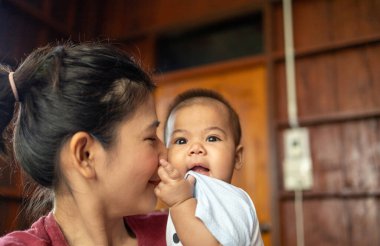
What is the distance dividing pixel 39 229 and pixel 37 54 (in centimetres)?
42

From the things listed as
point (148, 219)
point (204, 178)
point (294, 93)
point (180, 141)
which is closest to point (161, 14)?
point (294, 93)

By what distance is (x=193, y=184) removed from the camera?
0.94 m

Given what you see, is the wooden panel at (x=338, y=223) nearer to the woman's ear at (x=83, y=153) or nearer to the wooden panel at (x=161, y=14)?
the wooden panel at (x=161, y=14)

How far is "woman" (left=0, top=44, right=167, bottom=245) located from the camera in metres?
0.91

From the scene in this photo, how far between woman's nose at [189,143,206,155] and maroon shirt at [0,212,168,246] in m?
0.23

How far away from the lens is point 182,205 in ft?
2.85

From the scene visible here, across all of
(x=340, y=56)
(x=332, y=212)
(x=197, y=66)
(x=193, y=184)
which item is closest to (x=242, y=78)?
(x=197, y=66)

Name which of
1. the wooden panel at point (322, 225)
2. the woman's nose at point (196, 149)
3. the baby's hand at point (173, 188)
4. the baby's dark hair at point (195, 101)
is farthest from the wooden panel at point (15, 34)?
the wooden panel at point (322, 225)

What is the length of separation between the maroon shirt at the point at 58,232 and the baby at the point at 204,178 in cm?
7

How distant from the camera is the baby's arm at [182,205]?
828 millimetres

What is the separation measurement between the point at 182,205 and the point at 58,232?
304 mm

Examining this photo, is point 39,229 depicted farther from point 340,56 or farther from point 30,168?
point 340,56

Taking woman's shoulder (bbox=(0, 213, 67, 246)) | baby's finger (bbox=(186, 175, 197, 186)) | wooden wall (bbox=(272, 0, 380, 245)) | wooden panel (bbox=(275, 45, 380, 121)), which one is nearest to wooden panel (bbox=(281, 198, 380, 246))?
wooden wall (bbox=(272, 0, 380, 245))

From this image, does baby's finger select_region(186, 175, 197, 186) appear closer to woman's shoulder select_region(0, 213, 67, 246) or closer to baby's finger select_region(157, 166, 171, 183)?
baby's finger select_region(157, 166, 171, 183)
